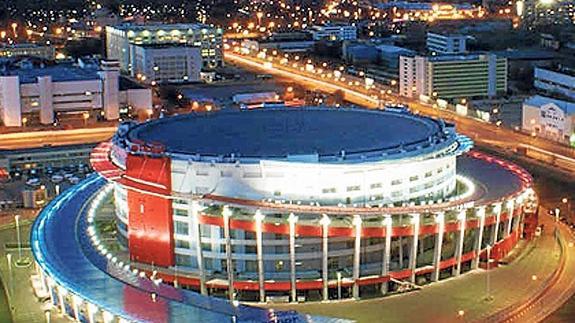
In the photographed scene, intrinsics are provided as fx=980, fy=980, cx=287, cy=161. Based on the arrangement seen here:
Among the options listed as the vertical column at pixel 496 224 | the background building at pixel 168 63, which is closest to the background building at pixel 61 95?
the background building at pixel 168 63

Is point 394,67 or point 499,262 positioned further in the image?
point 394,67

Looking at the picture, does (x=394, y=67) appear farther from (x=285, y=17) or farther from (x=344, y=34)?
(x=285, y=17)

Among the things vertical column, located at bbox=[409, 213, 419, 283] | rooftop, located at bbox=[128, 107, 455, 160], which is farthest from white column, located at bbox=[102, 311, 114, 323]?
vertical column, located at bbox=[409, 213, 419, 283]

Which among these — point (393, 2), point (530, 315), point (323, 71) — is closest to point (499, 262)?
point (530, 315)

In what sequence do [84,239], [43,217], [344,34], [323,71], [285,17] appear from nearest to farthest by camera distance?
[84,239] < [43,217] < [323,71] < [344,34] < [285,17]

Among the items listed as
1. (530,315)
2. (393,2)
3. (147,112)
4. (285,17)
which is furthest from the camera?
(393,2)

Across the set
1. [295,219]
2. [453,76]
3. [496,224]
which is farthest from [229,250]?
[453,76]

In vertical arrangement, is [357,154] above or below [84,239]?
above

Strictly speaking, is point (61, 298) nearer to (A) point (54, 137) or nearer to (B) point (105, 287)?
(B) point (105, 287)
